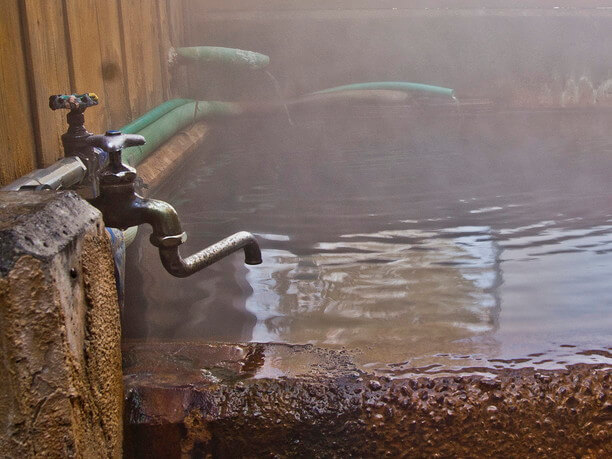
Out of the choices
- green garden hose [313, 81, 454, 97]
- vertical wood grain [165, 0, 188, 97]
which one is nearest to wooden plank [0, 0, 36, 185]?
vertical wood grain [165, 0, 188, 97]

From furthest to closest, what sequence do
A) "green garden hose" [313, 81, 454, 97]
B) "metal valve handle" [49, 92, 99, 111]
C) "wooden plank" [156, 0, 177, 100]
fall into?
"green garden hose" [313, 81, 454, 97] < "wooden plank" [156, 0, 177, 100] < "metal valve handle" [49, 92, 99, 111]

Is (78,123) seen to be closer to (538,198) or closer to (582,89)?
(538,198)

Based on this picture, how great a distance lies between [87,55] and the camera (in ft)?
11.5

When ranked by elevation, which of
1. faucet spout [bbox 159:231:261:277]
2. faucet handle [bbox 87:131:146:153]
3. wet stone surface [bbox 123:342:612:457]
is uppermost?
faucet handle [bbox 87:131:146:153]

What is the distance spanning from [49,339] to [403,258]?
167 cm

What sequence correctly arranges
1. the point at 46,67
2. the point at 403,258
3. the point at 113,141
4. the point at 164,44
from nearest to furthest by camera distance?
the point at 113,141 → the point at 403,258 → the point at 46,67 → the point at 164,44

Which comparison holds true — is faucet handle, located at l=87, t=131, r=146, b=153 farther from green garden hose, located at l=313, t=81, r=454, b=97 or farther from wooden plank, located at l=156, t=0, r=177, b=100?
green garden hose, located at l=313, t=81, r=454, b=97

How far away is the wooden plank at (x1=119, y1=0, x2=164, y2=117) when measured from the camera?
15.4 ft

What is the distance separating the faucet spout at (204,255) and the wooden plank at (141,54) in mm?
2798

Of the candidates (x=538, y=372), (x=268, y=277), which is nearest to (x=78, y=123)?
(x=268, y=277)

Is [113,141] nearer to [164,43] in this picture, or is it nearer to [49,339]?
[49,339]

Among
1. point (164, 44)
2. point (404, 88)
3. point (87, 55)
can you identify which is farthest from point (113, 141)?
point (404, 88)

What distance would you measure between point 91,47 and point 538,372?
9.84 ft

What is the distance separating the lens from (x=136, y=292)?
7.23 ft
